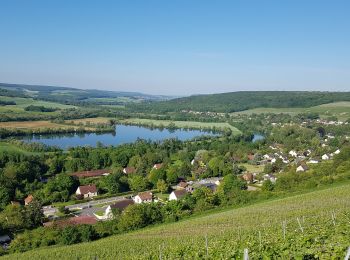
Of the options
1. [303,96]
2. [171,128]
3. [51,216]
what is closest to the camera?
[51,216]

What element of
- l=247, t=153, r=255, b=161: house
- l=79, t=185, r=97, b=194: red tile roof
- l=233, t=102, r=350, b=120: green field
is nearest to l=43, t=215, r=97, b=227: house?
l=79, t=185, r=97, b=194: red tile roof

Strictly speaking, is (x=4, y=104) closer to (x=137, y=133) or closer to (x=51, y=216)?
(x=137, y=133)

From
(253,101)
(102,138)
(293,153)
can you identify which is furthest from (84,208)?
(253,101)

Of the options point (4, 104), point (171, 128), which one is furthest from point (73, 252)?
point (4, 104)

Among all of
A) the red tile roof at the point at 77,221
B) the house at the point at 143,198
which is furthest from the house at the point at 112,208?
the house at the point at 143,198

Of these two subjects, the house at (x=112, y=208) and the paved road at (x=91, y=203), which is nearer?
the house at (x=112, y=208)

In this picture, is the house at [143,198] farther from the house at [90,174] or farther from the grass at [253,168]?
the grass at [253,168]

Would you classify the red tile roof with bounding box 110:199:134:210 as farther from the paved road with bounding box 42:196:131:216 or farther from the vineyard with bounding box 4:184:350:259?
the vineyard with bounding box 4:184:350:259
